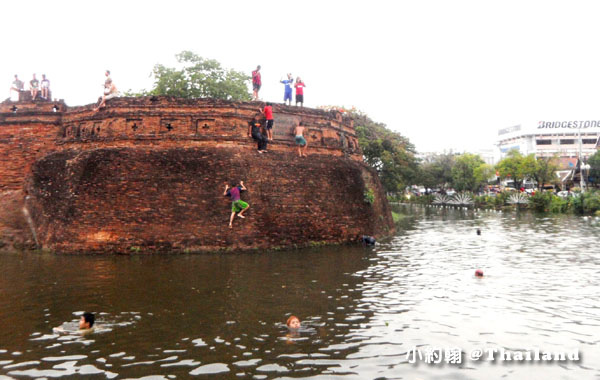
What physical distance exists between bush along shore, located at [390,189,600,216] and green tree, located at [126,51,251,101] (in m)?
31.7

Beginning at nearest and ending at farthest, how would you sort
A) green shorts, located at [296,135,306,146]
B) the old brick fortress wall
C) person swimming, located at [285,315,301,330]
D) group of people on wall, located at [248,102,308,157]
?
person swimming, located at [285,315,301,330], the old brick fortress wall, group of people on wall, located at [248,102,308,157], green shorts, located at [296,135,306,146]

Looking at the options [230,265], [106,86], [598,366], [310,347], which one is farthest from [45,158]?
[598,366]

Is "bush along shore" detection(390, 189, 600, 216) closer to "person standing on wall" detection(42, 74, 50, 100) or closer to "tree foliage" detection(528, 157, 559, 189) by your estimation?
"tree foliage" detection(528, 157, 559, 189)

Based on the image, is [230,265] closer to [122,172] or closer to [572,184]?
[122,172]

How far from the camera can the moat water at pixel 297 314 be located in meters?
6.52

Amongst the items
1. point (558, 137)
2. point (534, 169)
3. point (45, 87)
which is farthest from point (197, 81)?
point (558, 137)

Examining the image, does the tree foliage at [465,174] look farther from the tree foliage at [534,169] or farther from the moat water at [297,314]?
the moat water at [297,314]

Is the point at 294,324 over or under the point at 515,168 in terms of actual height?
under

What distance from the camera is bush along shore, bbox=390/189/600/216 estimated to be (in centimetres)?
3991

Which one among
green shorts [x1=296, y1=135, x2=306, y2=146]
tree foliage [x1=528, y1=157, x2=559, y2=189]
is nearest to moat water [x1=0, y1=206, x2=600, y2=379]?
green shorts [x1=296, y1=135, x2=306, y2=146]

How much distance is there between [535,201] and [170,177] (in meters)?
40.8

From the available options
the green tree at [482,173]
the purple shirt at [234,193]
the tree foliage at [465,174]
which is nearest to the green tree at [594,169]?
the green tree at [482,173]

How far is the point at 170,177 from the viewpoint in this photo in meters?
17.1

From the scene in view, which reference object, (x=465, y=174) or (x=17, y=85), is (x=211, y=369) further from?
(x=465, y=174)
